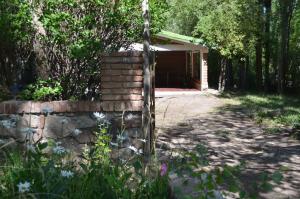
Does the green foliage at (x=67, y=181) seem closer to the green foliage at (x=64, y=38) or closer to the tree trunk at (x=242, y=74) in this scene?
the green foliage at (x=64, y=38)

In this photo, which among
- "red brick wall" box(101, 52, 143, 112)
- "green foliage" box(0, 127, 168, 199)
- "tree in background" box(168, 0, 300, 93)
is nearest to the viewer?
"green foliage" box(0, 127, 168, 199)

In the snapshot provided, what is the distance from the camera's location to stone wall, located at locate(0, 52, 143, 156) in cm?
636

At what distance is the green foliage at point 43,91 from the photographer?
22.7 feet

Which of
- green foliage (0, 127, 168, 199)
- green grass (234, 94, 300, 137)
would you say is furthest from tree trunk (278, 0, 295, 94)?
green foliage (0, 127, 168, 199)

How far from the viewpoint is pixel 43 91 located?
690 cm

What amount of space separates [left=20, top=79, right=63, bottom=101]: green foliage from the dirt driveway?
1687mm

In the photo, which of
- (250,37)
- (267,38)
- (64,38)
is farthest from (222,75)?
(64,38)

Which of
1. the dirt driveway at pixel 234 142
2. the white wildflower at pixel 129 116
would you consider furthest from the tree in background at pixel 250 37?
the white wildflower at pixel 129 116

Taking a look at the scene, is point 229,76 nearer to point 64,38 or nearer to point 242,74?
point 242,74

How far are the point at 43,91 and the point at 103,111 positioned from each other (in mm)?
1004

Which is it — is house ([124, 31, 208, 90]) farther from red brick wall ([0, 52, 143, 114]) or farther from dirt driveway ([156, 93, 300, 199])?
red brick wall ([0, 52, 143, 114])

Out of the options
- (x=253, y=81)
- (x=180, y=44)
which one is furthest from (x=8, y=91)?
(x=253, y=81)

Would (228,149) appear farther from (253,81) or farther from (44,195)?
(253,81)

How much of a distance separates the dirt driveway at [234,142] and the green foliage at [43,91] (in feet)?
5.53
